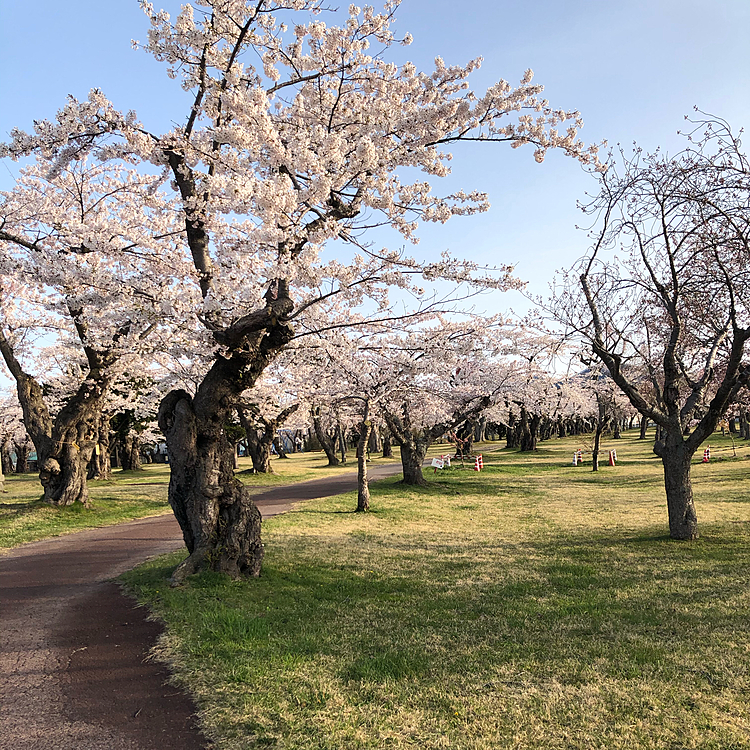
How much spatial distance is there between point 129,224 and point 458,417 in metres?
14.2

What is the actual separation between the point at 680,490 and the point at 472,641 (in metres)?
7.13

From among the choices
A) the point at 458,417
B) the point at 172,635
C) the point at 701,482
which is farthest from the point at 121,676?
the point at 701,482

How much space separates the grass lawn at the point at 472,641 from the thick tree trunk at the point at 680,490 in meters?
0.44

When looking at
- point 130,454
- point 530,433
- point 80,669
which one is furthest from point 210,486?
point 530,433

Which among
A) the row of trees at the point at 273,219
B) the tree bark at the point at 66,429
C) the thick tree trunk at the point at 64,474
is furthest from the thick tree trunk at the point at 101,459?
the row of trees at the point at 273,219

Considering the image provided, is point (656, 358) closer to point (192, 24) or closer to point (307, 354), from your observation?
point (307, 354)

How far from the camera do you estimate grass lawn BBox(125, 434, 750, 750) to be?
3.87 m

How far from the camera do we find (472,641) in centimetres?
557

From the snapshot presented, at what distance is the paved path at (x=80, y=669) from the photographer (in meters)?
3.81

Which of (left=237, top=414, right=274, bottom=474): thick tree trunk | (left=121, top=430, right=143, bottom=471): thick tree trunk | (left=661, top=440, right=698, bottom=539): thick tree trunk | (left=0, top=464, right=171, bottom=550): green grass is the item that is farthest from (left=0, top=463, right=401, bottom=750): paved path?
(left=121, top=430, right=143, bottom=471): thick tree trunk

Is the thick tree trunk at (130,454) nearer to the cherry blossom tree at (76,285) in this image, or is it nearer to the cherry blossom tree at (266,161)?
the cherry blossom tree at (76,285)

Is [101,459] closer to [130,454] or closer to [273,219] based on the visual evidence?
[130,454]

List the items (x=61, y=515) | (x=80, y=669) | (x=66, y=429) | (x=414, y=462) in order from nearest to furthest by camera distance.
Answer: (x=80, y=669)
(x=61, y=515)
(x=66, y=429)
(x=414, y=462)

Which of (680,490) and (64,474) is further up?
(64,474)
